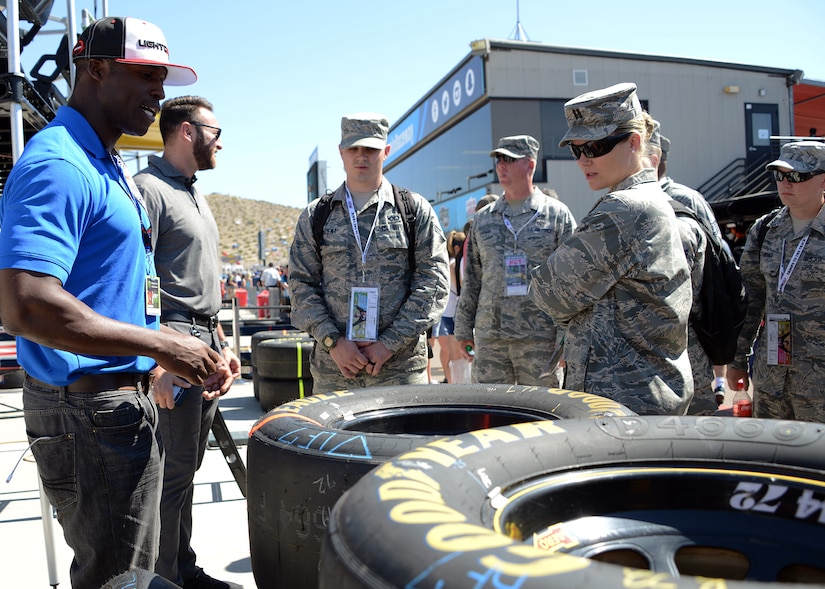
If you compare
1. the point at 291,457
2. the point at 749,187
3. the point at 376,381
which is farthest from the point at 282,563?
the point at 749,187

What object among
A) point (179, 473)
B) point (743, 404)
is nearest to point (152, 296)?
point (179, 473)

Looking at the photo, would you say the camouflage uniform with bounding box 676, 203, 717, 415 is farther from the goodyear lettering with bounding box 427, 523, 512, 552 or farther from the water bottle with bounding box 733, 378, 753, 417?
the goodyear lettering with bounding box 427, 523, 512, 552

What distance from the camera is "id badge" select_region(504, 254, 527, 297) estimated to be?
400 cm

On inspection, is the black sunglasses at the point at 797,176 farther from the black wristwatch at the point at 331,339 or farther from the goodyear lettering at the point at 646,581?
the goodyear lettering at the point at 646,581

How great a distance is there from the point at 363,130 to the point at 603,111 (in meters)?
1.31

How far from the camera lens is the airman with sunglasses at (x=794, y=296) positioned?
133 inches

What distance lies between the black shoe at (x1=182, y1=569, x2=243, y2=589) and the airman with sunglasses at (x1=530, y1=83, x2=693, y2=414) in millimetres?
1622

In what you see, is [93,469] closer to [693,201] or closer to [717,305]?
[717,305]

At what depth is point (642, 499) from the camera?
133 cm

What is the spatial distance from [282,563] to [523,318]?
2544 millimetres

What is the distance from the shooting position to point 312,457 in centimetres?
160

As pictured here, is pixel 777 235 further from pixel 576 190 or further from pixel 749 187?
pixel 749 187

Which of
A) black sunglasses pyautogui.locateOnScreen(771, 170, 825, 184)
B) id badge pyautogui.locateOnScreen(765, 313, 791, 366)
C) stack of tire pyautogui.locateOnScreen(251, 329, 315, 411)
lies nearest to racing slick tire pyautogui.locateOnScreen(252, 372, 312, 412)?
stack of tire pyautogui.locateOnScreen(251, 329, 315, 411)

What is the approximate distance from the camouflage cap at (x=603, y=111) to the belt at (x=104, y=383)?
157cm
